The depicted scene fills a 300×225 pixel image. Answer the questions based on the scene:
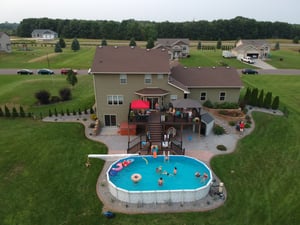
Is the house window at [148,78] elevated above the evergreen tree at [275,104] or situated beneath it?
elevated above

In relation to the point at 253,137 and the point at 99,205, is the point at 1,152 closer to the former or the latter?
the point at 99,205

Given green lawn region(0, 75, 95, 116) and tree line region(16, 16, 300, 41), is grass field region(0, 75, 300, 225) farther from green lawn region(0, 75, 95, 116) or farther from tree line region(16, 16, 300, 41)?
tree line region(16, 16, 300, 41)

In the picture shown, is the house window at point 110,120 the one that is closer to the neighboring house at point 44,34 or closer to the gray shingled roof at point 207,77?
the gray shingled roof at point 207,77

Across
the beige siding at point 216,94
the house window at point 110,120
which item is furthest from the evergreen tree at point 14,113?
the beige siding at point 216,94

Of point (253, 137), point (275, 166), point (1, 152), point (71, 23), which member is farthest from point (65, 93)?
point (71, 23)

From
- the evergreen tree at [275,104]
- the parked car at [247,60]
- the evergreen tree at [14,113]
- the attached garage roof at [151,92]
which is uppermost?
the attached garage roof at [151,92]

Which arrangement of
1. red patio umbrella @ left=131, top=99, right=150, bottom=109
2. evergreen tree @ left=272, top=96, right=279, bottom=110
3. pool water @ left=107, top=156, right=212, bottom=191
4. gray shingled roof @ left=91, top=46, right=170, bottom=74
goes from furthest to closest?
evergreen tree @ left=272, top=96, right=279, bottom=110
gray shingled roof @ left=91, top=46, right=170, bottom=74
red patio umbrella @ left=131, top=99, right=150, bottom=109
pool water @ left=107, top=156, right=212, bottom=191

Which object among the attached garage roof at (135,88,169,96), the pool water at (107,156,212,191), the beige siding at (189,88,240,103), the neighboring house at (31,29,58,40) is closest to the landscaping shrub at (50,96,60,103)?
the attached garage roof at (135,88,169,96)
